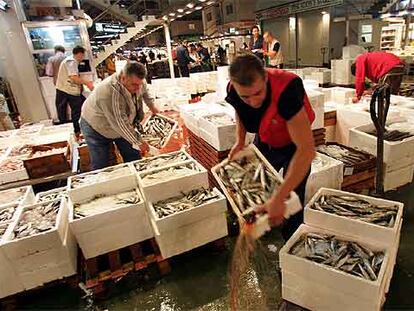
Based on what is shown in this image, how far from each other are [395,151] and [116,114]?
3.19 metres

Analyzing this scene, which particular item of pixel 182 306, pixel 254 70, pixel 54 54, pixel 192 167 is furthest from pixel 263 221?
pixel 54 54

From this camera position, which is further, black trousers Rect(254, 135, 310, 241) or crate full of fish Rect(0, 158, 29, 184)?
crate full of fish Rect(0, 158, 29, 184)

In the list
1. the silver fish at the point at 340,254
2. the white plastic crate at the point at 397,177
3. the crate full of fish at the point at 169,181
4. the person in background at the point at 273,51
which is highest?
the person in background at the point at 273,51

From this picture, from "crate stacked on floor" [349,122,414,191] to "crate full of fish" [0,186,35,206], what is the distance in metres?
4.03

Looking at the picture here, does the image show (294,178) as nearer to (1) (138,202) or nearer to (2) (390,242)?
(2) (390,242)

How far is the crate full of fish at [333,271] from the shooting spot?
1971 mm

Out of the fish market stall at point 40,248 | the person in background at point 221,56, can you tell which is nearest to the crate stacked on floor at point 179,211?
the fish market stall at point 40,248

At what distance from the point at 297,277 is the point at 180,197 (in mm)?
1352

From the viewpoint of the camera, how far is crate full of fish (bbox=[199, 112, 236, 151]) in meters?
3.59

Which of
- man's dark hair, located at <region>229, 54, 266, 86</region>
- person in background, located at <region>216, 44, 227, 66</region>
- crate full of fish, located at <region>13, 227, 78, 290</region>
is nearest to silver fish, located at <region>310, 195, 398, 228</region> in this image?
man's dark hair, located at <region>229, 54, 266, 86</region>

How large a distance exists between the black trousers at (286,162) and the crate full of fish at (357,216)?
15 cm

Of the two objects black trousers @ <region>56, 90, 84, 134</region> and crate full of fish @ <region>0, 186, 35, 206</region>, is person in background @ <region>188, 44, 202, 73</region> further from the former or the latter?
crate full of fish @ <region>0, 186, 35, 206</region>

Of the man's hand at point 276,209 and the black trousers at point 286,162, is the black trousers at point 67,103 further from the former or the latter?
the man's hand at point 276,209

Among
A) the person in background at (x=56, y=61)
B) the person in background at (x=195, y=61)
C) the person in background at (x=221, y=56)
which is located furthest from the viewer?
the person in background at (x=221, y=56)
